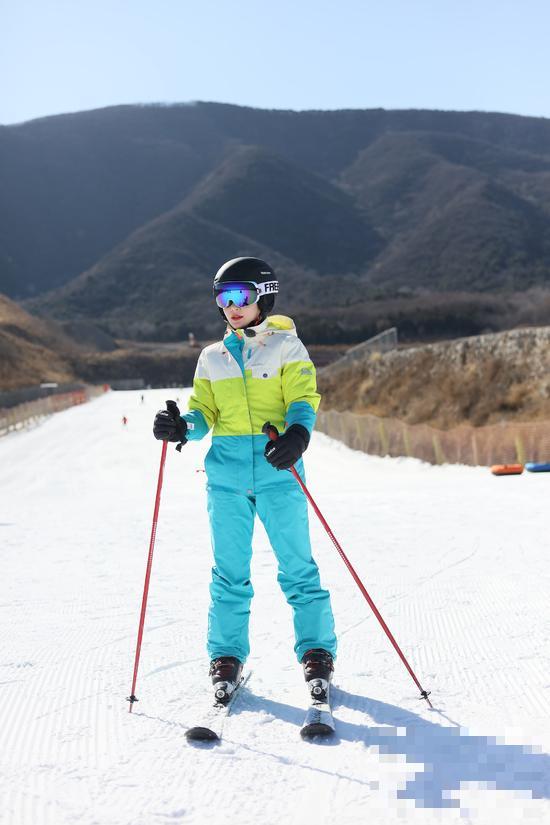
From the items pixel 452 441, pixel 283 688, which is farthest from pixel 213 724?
pixel 452 441

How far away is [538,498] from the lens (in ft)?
36.6

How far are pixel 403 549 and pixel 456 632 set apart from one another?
3152 mm

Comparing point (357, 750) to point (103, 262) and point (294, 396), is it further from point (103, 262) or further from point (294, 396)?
point (103, 262)

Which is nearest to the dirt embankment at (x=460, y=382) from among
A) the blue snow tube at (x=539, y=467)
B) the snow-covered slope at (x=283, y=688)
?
the blue snow tube at (x=539, y=467)

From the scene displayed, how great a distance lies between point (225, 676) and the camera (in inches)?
157

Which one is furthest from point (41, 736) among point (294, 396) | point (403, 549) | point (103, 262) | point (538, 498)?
point (103, 262)

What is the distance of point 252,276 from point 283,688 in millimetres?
2001

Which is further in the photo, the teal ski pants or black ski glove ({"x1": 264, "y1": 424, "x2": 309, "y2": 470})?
the teal ski pants

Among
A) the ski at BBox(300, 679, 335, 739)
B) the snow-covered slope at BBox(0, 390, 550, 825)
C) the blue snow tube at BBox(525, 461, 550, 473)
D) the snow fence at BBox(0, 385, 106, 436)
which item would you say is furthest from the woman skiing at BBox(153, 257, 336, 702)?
the snow fence at BBox(0, 385, 106, 436)

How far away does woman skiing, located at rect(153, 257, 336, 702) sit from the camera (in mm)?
4004

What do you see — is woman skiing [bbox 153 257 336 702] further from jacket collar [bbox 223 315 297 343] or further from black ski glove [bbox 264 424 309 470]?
black ski glove [bbox 264 424 309 470]

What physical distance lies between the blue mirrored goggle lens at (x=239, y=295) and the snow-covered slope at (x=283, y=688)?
3.19ft

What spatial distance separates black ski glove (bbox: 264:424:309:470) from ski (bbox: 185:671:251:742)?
43.5 inches

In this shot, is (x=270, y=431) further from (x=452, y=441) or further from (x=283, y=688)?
(x=452, y=441)
